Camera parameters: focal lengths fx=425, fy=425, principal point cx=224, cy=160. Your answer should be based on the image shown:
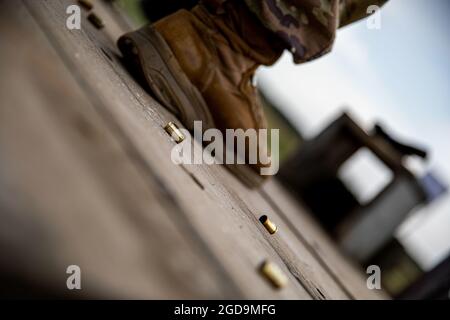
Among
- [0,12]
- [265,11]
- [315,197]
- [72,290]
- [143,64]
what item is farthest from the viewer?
[315,197]

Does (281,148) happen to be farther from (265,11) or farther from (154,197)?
(154,197)

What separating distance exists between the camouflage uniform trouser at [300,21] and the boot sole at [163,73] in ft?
0.88

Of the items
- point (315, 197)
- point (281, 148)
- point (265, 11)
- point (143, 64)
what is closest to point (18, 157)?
point (143, 64)

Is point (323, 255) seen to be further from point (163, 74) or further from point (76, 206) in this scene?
point (76, 206)

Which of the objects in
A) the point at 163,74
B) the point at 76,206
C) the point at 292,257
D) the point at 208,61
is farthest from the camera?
the point at 208,61

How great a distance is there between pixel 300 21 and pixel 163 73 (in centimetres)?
51

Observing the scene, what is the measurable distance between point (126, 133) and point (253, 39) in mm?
1082

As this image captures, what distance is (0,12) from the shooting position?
1.50 ft

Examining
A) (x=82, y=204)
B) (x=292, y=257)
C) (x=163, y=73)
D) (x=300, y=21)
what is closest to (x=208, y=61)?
(x=163, y=73)

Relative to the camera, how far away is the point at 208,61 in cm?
141

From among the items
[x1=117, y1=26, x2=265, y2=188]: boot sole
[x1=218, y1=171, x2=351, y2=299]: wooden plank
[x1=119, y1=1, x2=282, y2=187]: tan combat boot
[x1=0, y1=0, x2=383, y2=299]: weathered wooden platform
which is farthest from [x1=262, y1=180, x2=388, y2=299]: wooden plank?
[x1=0, y1=0, x2=383, y2=299]: weathered wooden platform

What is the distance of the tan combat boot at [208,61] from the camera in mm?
1274

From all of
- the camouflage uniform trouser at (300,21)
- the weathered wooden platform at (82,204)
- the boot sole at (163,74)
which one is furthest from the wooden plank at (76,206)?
the camouflage uniform trouser at (300,21)

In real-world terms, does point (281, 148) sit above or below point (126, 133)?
below
